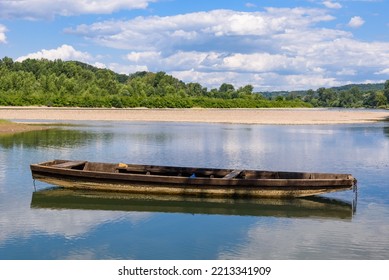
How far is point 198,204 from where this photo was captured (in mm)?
22547

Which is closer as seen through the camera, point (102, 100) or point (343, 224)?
point (343, 224)

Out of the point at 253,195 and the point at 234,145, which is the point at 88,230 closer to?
the point at 253,195

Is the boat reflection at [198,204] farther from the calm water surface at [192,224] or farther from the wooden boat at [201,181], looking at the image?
the wooden boat at [201,181]

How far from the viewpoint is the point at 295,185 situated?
23.0 m

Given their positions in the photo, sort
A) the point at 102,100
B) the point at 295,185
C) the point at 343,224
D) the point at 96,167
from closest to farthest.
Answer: the point at 343,224 < the point at 295,185 < the point at 96,167 < the point at 102,100

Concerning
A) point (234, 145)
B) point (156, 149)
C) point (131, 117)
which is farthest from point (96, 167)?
point (131, 117)

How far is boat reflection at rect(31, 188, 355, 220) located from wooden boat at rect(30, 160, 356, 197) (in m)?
0.34

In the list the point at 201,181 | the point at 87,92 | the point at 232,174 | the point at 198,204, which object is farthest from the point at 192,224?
the point at 87,92

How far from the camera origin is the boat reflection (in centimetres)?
2134

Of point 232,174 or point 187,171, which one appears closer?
point 232,174

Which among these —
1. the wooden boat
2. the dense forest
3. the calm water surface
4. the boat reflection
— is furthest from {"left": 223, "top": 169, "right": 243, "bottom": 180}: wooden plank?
the dense forest

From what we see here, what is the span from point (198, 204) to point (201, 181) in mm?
1203

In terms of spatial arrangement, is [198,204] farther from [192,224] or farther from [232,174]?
[192,224]

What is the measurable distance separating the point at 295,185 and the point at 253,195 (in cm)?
197
